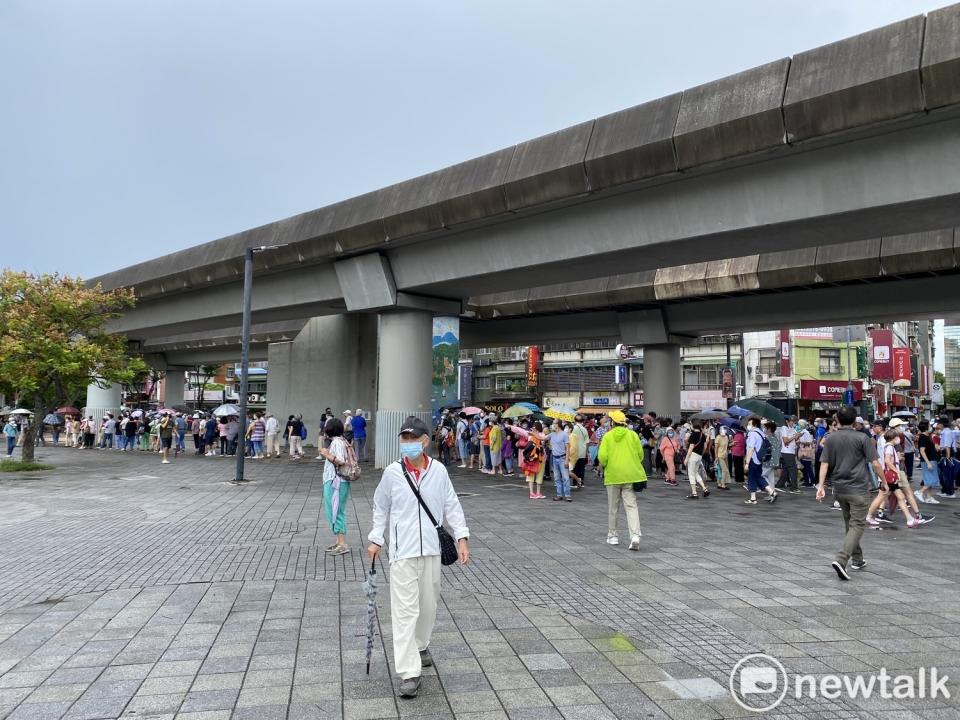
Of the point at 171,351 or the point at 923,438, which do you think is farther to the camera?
the point at 171,351

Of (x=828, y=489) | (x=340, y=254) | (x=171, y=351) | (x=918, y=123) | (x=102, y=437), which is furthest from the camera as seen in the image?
(x=171, y=351)

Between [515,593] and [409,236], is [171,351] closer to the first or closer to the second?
[409,236]

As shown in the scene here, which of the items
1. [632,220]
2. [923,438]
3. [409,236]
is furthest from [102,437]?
[923,438]

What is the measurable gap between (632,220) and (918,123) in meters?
5.19

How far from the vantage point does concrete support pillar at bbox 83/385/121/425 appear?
34594 mm

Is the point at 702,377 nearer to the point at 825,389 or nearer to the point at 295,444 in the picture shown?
the point at 825,389

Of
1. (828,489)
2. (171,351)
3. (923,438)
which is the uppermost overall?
(171,351)

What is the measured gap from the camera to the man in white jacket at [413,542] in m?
4.37

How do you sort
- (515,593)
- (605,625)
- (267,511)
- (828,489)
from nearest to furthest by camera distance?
(605,625), (515,593), (267,511), (828,489)

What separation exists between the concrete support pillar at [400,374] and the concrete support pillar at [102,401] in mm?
21100

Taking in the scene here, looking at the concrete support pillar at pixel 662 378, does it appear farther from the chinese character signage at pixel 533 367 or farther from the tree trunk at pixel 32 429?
the chinese character signage at pixel 533 367

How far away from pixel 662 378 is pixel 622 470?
1936 cm

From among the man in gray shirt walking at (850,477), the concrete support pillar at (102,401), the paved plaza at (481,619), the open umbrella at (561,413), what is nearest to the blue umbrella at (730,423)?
the open umbrella at (561,413)

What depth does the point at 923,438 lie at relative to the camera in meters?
14.4
